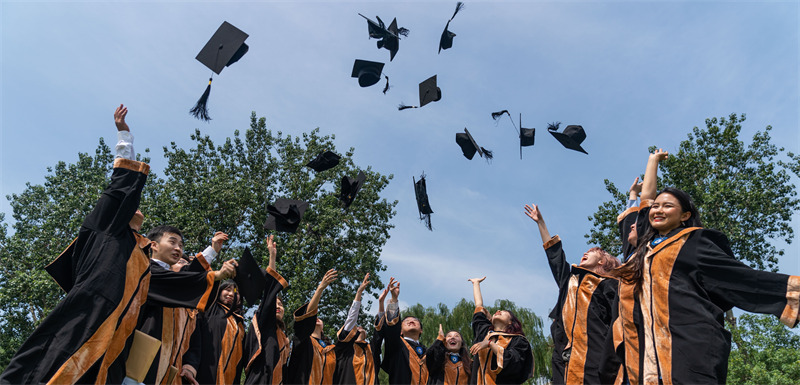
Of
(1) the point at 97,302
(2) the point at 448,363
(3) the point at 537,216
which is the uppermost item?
(3) the point at 537,216

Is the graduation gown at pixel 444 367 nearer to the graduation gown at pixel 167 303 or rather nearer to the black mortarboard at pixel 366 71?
the graduation gown at pixel 167 303

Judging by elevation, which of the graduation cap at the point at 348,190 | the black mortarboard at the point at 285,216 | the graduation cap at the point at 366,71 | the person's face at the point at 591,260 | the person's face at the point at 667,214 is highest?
the graduation cap at the point at 366,71

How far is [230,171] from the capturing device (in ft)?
67.7

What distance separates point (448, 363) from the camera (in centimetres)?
721

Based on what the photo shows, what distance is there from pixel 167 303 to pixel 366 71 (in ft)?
17.5

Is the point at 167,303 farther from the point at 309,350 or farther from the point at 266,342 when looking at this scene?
the point at 309,350

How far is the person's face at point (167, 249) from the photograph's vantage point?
4645mm

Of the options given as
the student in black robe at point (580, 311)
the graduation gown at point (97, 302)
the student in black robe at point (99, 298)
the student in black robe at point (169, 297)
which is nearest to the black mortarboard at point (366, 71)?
the student in black robe at point (580, 311)

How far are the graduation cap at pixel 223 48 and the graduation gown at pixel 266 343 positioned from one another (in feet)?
9.27

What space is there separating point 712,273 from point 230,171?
19219 millimetres

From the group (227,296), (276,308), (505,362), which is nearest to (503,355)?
(505,362)

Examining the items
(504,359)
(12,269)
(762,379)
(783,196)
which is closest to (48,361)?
(504,359)

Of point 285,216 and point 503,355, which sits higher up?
point 285,216

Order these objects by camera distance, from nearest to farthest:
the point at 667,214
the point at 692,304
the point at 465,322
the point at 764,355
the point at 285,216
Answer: the point at 692,304 → the point at 667,214 → the point at 285,216 → the point at 764,355 → the point at 465,322
